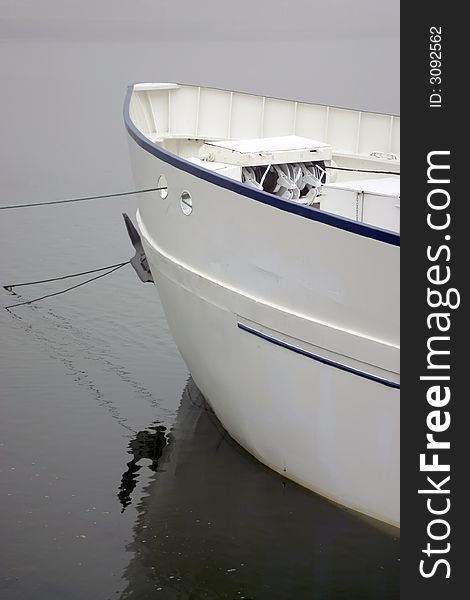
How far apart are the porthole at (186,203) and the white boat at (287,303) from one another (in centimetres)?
1

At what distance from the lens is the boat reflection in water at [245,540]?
285 inches

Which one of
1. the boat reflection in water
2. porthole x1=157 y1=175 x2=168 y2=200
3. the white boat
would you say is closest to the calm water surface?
the boat reflection in water

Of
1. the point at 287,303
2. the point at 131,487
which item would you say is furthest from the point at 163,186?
the point at 131,487

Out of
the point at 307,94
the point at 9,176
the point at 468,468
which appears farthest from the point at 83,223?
the point at 307,94

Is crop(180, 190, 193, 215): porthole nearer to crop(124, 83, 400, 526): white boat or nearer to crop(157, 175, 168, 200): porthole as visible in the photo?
crop(124, 83, 400, 526): white boat

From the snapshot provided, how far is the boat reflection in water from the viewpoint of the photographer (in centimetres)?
725

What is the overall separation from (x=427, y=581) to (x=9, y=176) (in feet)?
66.0

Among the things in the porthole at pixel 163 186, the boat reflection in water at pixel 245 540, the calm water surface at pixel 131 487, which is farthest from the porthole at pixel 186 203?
the calm water surface at pixel 131 487

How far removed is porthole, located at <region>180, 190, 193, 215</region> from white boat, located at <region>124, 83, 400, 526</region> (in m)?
0.01

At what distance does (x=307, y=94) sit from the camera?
39.8m

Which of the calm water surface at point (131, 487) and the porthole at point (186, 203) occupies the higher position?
the porthole at point (186, 203)

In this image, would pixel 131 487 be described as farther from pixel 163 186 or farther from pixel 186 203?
pixel 163 186

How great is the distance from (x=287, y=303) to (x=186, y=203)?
148cm

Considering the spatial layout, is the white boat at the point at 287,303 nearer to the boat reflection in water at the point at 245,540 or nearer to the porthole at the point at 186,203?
the porthole at the point at 186,203
